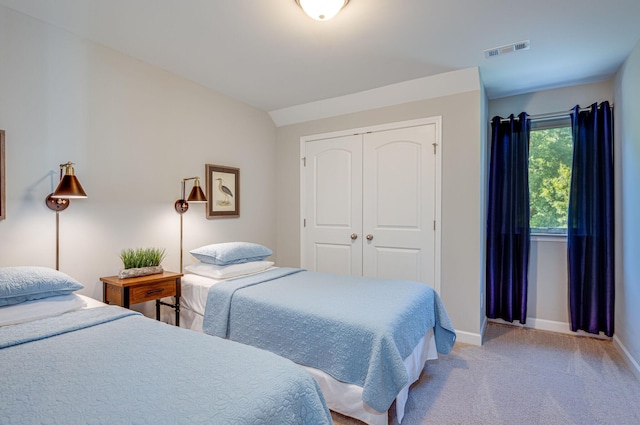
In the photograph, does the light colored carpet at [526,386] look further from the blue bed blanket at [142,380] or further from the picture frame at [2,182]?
the picture frame at [2,182]

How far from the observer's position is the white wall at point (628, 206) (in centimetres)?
243

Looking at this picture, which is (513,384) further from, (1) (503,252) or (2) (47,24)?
(2) (47,24)

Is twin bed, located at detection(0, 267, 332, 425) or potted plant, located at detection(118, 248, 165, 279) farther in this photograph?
potted plant, located at detection(118, 248, 165, 279)

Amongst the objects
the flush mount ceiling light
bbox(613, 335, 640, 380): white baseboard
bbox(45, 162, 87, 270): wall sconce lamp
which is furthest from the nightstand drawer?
bbox(613, 335, 640, 380): white baseboard

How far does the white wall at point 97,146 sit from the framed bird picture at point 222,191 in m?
0.10

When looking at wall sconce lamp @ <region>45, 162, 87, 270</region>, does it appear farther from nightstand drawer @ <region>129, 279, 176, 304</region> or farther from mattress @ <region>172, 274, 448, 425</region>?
mattress @ <region>172, 274, 448, 425</region>

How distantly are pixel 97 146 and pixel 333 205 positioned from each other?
2.30 meters

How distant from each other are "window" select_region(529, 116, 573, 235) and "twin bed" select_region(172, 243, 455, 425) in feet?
6.10

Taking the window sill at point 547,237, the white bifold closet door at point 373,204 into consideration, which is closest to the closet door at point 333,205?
the white bifold closet door at point 373,204

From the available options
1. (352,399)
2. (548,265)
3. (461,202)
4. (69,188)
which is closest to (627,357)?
(548,265)

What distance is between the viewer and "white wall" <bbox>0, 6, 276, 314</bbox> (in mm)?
2066

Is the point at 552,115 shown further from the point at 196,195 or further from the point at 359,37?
the point at 196,195

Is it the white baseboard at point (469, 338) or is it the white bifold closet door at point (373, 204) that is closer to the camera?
the white baseboard at point (469, 338)

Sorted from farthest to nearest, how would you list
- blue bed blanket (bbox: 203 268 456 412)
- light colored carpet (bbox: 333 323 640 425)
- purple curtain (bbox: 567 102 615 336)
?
purple curtain (bbox: 567 102 615 336) < light colored carpet (bbox: 333 323 640 425) < blue bed blanket (bbox: 203 268 456 412)
